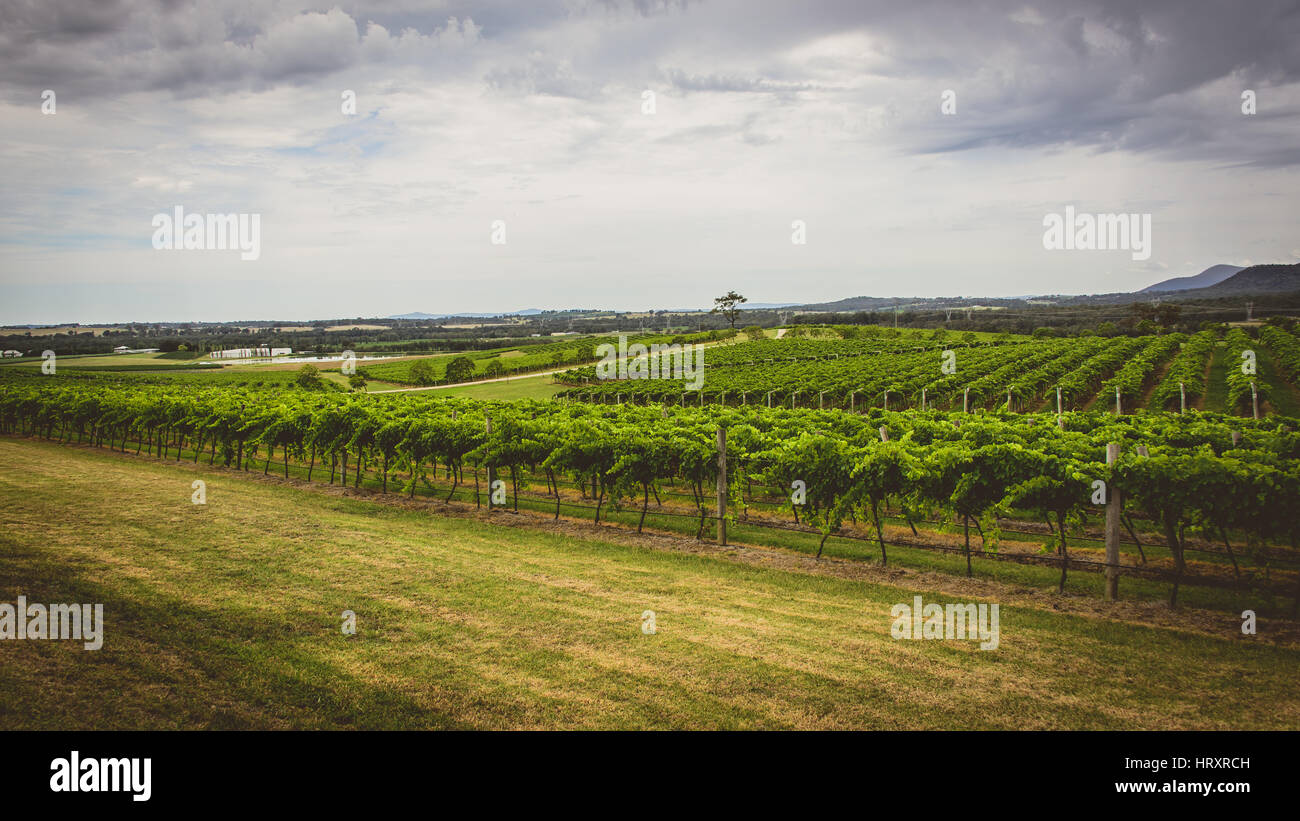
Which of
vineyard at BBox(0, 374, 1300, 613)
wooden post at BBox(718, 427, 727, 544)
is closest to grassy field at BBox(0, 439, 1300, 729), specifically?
wooden post at BBox(718, 427, 727, 544)

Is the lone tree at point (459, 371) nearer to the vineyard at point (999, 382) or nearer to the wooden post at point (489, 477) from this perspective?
the vineyard at point (999, 382)

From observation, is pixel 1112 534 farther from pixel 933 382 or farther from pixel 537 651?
pixel 933 382

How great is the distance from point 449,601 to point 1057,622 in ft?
27.3

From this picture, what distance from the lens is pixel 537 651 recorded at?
312 inches

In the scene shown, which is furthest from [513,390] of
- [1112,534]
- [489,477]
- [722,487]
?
[1112,534]

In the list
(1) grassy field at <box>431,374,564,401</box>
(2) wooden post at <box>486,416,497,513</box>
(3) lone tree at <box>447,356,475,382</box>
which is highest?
(3) lone tree at <box>447,356,475,382</box>

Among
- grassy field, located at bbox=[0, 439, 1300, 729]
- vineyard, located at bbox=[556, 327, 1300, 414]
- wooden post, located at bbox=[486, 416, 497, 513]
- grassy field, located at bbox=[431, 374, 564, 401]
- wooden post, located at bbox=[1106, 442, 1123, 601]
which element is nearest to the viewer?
grassy field, located at bbox=[0, 439, 1300, 729]

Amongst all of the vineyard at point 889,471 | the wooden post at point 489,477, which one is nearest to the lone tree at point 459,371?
the vineyard at point 889,471

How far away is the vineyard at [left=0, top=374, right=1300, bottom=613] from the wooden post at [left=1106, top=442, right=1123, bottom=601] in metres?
0.10

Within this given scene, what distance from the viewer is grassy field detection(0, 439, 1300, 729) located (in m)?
6.43

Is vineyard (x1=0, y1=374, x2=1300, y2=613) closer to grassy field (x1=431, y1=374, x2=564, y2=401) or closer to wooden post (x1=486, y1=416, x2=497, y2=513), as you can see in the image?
wooden post (x1=486, y1=416, x2=497, y2=513)

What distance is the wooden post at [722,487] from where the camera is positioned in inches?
546

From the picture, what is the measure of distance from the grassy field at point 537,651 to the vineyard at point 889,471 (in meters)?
1.75

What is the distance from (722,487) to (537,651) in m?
6.76
